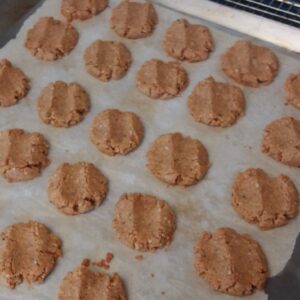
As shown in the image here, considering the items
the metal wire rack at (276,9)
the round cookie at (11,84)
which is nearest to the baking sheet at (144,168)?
the round cookie at (11,84)

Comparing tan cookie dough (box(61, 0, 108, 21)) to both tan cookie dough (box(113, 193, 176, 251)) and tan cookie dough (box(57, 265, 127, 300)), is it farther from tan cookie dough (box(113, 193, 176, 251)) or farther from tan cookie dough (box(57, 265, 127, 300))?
tan cookie dough (box(57, 265, 127, 300))

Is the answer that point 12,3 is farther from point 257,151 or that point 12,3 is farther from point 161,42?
point 257,151

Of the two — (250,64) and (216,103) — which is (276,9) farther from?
(216,103)

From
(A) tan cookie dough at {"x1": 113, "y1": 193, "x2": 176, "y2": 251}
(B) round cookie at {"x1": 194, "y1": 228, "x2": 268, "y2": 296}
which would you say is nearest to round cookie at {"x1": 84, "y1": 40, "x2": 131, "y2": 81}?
(A) tan cookie dough at {"x1": 113, "y1": 193, "x2": 176, "y2": 251}

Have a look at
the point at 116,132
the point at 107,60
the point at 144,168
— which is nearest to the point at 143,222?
the point at 144,168

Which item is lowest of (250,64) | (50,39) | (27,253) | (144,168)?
(27,253)

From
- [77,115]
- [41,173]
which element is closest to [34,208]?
[41,173]
